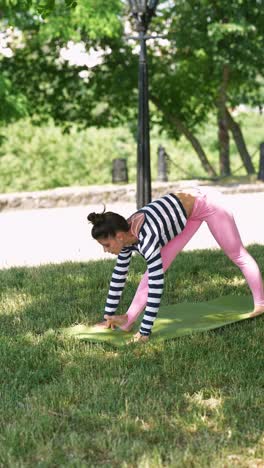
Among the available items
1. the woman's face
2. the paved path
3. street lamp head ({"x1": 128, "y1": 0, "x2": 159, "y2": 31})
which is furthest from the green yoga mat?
street lamp head ({"x1": 128, "y1": 0, "x2": 159, "y2": 31})

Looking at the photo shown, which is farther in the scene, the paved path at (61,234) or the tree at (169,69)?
the tree at (169,69)

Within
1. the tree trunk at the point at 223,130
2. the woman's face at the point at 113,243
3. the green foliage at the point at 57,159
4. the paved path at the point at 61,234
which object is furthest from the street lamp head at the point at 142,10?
the green foliage at the point at 57,159

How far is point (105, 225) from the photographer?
15.8 feet

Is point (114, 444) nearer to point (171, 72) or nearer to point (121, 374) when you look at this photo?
point (121, 374)

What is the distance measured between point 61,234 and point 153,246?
5.79 meters

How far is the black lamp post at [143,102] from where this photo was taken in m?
9.25

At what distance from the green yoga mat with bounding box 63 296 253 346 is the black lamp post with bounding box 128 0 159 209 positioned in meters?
3.43

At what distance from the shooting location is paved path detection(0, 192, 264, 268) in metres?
8.85

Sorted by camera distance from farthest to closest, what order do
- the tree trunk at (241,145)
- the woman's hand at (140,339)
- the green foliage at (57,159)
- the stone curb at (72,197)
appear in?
1. the green foliage at (57,159)
2. the tree trunk at (241,145)
3. the stone curb at (72,197)
4. the woman's hand at (140,339)

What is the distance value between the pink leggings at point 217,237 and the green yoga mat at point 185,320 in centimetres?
21

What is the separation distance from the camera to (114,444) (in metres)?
3.46

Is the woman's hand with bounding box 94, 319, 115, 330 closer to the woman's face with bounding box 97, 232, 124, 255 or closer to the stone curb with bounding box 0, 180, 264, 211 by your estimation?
the woman's face with bounding box 97, 232, 124, 255

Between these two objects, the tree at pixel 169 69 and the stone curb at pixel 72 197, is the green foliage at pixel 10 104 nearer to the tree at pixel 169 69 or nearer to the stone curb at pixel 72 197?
the stone curb at pixel 72 197

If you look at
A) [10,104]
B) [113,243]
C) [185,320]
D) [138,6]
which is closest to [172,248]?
[185,320]
